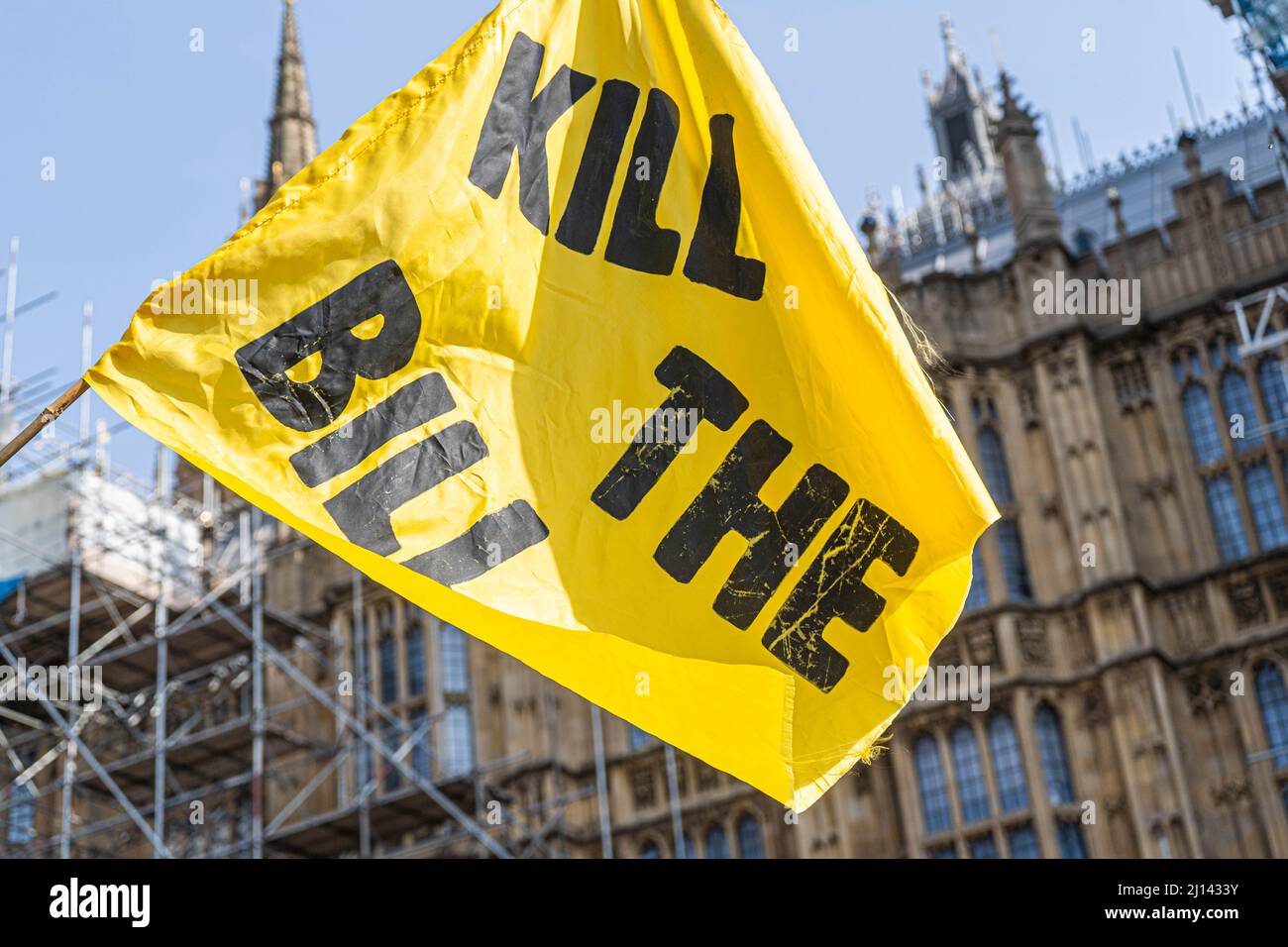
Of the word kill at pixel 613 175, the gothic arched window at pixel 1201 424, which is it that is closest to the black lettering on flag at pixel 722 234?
the word kill at pixel 613 175

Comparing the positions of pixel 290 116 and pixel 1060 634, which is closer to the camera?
pixel 1060 634

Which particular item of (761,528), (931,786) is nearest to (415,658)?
(931,786)

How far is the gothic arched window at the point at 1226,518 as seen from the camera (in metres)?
25.3

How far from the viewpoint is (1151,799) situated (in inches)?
913

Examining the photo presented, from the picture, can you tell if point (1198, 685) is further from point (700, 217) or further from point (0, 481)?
point (0, 481)

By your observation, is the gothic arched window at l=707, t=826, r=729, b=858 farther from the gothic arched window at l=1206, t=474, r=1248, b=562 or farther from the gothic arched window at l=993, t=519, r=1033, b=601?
the gothic arched window at l=1206, t=474, r=1248, b=562

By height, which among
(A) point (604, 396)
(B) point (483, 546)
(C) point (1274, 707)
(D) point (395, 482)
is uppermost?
(C) point (1274, 707)

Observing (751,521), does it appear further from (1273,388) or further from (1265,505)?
(1273,388)

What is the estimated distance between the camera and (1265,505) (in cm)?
2545

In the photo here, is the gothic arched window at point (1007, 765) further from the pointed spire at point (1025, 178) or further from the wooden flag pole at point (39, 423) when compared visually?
the wooden flag pole at point (39, 423)

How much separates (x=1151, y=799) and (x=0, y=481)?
19.1m

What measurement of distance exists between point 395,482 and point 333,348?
0.67m

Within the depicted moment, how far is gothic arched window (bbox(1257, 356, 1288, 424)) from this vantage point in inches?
1011
